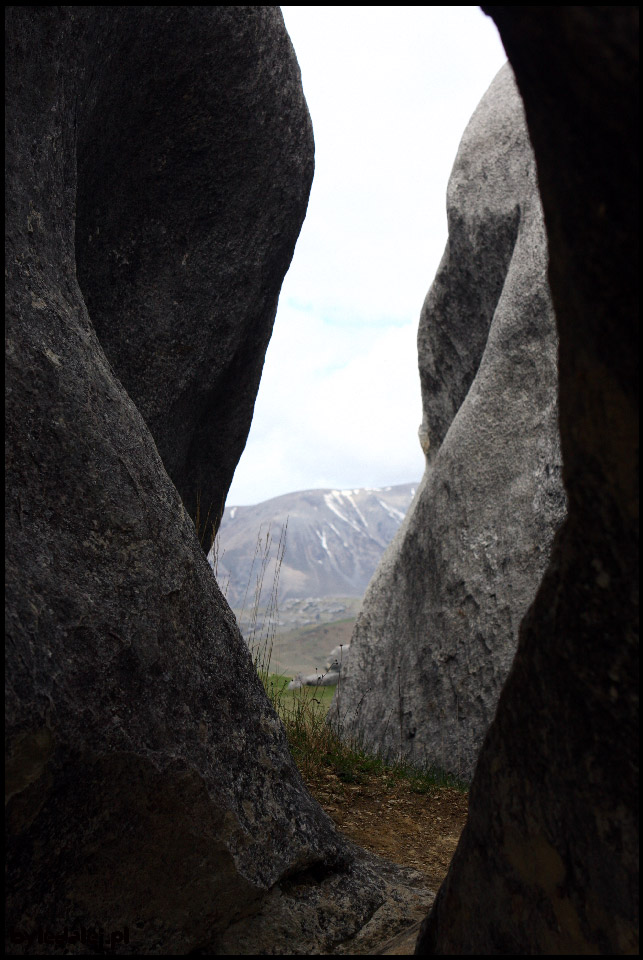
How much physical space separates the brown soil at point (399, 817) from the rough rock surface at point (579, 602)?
1.15m

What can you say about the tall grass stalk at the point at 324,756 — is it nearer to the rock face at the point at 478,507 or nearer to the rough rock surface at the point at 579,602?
the rock face at the point at 478,507

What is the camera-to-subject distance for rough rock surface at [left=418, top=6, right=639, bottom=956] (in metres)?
1.09

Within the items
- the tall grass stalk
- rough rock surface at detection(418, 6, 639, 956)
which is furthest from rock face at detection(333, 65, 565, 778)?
rough rock surface at detection(418, 6, 639, 956)

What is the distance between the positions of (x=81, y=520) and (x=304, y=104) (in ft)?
9.52

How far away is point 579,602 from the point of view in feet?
4.44

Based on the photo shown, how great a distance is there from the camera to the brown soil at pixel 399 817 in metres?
2.90

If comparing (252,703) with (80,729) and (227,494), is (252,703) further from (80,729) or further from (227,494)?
(227,494)

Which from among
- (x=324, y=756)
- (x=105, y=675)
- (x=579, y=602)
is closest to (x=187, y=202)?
(x=105, y=675)

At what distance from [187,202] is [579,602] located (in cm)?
303

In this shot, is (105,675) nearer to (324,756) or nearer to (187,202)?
(324,756)

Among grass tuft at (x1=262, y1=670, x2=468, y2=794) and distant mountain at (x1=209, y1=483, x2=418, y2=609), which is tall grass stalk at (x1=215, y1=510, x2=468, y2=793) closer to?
grass tuft at (x1=262, y1=670, x2=468, y2=794)

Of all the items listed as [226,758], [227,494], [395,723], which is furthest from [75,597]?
[395,723]

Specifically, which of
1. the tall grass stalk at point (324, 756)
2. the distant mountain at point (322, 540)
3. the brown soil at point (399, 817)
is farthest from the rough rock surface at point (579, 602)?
the distant mountain at point (322, 540)

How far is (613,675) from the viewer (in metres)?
1.29
